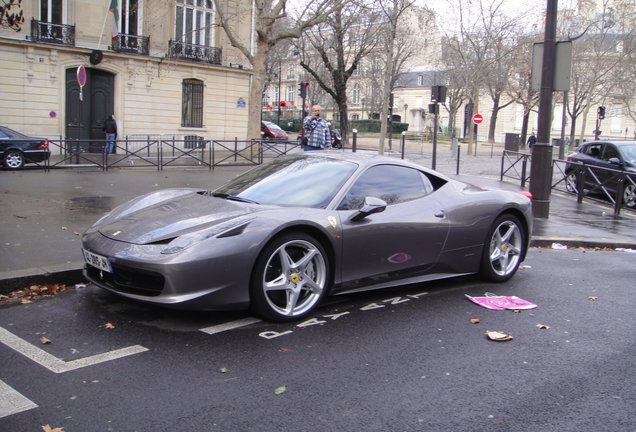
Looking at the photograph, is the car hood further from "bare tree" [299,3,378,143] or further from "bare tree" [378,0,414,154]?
"bare tree" [299,3,378,143]

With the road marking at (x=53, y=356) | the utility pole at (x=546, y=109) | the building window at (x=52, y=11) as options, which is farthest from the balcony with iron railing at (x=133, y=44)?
the road marking at (x=53, y=356)

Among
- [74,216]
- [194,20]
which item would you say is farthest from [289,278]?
[194,20]

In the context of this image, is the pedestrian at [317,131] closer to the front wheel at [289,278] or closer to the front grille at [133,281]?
the front wheel at [289,278]

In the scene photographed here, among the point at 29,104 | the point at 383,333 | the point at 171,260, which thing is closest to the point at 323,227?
the point at 383,333

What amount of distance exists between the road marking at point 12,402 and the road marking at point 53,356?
34cm

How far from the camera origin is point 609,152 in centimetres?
1577

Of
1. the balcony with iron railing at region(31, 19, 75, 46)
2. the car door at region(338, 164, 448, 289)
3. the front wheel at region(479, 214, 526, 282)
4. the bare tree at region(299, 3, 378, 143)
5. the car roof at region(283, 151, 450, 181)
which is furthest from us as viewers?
the bare tree at region(299, 3, 378, 143)

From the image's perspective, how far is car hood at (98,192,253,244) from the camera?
15.3 feet

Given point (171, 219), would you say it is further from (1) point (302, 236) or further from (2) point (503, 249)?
(2) point (503, 249)

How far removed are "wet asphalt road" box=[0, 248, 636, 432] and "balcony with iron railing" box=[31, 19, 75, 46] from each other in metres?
24.7

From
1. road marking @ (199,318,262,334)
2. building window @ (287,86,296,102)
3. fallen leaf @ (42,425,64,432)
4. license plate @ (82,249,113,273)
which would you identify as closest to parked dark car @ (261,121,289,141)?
license plate @ (82,249,113,273)

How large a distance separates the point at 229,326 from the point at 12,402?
1.74 metres

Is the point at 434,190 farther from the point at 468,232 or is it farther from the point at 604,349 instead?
the point at 604,349

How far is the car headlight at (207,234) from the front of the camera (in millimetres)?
4473
